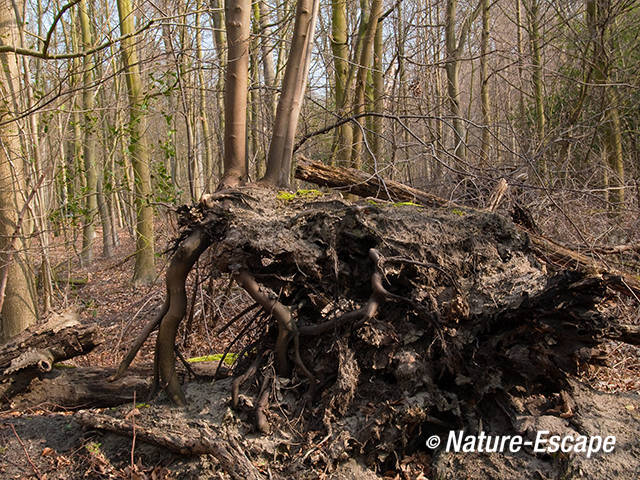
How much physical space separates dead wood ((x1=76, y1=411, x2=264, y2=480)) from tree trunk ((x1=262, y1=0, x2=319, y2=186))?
7.38 ft

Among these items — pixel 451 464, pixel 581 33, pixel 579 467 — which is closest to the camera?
pixel 579 467

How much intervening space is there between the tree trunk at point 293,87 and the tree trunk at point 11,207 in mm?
3998

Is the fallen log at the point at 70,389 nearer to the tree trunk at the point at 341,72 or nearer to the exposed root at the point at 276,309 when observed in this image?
the exposed root at the point at 276,309

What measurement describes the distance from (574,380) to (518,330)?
70cm

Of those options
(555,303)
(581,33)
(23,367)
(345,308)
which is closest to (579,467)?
(555,303)

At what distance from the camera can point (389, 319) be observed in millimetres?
3447

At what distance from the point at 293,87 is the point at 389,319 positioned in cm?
236

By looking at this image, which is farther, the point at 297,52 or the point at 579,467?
the point at 297,52


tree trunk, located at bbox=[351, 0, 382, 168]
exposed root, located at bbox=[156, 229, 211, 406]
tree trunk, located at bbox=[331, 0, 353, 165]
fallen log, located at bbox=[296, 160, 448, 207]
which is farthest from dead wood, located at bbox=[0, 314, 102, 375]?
tree trunk, located at bbox=[351, 0, 382, 168]

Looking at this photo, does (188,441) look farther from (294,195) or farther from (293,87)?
(293,87)

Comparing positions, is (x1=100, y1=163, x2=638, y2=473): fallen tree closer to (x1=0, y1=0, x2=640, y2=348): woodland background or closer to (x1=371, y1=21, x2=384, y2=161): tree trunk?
(x1=0, y1=0, x2=640, y2=348): woodland background

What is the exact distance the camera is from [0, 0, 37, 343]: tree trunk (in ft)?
21.0

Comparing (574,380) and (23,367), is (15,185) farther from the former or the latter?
(574,380)

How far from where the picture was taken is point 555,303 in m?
3.00
